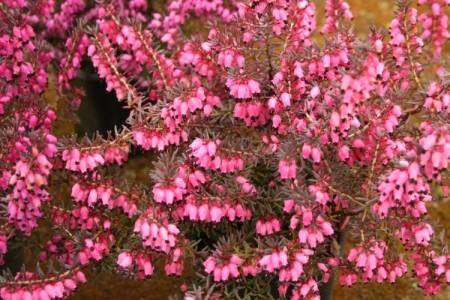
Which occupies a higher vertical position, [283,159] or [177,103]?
[177,103]

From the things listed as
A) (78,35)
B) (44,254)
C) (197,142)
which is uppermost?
(78,35)

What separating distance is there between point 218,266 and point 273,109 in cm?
124

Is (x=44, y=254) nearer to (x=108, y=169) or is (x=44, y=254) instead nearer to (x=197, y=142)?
(x=108, y=169)

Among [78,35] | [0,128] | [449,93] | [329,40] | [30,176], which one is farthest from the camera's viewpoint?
[78,35]

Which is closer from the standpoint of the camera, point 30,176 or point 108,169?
point 30,176

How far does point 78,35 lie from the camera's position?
19.9ft

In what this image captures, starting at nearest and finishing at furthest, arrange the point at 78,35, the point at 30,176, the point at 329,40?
the point at 30,176 → the point at 329,40 → the point at 78,35

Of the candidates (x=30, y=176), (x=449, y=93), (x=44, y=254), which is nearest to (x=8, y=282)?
(x=30, y=176)

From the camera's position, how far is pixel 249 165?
5.13m

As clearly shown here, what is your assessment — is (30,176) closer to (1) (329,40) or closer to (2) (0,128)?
(2) (0,128)

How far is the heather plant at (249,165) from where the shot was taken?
4535 mm

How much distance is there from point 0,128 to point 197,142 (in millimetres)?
1729

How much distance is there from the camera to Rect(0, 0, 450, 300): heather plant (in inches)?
179

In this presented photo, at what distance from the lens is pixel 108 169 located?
5570 mm
